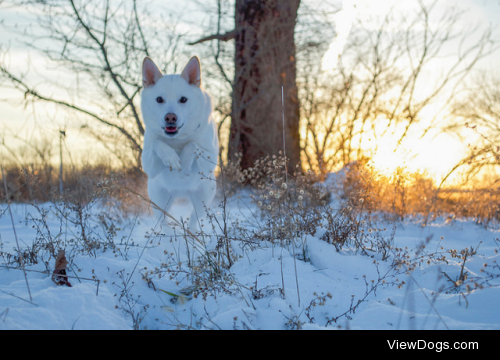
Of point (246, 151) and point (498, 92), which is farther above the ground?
point (498, 92)

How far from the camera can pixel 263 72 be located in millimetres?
8016

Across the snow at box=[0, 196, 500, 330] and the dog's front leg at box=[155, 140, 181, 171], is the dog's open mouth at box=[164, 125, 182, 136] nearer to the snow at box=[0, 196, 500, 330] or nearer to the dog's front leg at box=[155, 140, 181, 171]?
the dog's front leg at box=[155, 140, 181, 171]

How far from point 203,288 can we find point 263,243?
100cm

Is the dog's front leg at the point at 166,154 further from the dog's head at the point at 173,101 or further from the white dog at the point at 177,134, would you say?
the dog's head at the point at 173,101

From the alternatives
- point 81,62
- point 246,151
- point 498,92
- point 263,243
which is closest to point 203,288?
point 263,243

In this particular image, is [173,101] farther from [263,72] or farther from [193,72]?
[263,72]

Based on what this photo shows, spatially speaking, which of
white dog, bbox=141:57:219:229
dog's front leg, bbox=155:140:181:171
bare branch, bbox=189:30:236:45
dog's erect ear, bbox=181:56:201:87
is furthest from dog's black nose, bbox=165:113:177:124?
bare branch, bbox=189:30:236:45

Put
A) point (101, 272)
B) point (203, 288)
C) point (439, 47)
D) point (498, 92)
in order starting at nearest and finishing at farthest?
point (203, 288) → point (101, 272) → point (439, 47) → point (498, 92)

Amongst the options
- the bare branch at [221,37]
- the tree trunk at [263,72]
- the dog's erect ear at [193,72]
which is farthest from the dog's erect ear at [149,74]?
the bare branch at [221,37]

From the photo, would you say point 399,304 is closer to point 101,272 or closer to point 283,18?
point 101,272

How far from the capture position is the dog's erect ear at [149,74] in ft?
12.0

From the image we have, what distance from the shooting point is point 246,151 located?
8602 millimetres

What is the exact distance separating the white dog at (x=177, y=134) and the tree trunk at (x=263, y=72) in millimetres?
3741

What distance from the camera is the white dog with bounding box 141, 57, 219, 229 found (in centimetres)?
355
